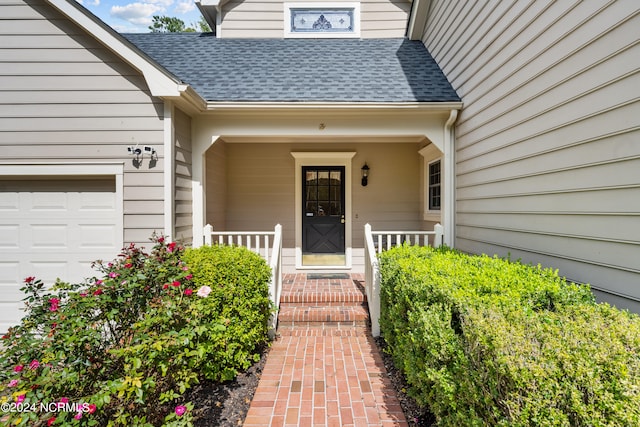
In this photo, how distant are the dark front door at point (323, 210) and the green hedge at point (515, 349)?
3.79 meters

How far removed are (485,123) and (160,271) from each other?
405cm

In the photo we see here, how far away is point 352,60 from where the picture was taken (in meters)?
5.99

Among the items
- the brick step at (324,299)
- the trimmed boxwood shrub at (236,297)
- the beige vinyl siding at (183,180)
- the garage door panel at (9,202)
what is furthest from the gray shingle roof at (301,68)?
the brick step at (324,299)

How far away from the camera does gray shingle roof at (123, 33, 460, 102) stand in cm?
496

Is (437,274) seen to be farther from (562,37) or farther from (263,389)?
(562,37)

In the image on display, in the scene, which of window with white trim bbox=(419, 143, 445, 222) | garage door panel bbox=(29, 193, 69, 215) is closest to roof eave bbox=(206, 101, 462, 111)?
window with white trim bbox=(419, 143, 445, 222)

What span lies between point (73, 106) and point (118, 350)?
3.60 metres

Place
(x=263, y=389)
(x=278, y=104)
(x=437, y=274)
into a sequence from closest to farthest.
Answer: (x=437, y=274) < (x=263, y=389) < (x=278, y=104)

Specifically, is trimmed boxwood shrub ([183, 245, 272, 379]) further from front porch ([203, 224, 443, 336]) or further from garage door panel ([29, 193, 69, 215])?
garage door panel ([29, 193, 69, 215])

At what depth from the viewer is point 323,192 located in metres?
6.81

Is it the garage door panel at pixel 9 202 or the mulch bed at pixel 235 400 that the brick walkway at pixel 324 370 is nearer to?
the mulch bed at pixel 235 400

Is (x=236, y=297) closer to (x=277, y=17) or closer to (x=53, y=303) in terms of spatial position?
(x=53, y=303)

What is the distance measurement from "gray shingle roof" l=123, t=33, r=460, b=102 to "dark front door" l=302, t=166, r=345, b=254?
195 cm

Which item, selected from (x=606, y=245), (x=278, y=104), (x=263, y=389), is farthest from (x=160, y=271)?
(x=606, y=245)
